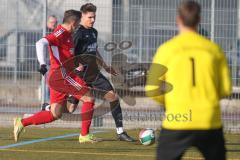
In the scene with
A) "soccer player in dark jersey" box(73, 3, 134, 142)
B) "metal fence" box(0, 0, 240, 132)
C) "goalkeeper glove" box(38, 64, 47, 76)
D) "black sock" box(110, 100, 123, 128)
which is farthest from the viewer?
"metal fence" box(0, 0, 240, 132)

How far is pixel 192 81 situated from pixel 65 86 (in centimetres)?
585

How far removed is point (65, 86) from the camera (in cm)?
1171

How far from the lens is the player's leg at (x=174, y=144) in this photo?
19.8 ft

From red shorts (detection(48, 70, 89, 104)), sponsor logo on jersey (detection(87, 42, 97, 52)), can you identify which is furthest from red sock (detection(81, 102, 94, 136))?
sponsor logo on jersey (detection(87, 42, 97, 52))

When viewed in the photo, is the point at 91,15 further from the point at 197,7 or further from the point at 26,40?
the point at 197,7

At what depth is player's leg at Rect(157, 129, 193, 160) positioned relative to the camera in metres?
6.05

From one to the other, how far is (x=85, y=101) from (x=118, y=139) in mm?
943

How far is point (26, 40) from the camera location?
15.1m

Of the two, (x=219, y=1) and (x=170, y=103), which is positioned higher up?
(x=219, y=1)

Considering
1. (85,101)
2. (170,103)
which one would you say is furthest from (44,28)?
(170,103)

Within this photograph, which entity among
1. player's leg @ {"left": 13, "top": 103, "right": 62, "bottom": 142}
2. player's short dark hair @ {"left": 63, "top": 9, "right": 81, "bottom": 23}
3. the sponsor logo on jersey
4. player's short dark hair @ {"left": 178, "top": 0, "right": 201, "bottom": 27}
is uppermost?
player's short dark hair @ {"left": 63, "top": 9, "right": 81, "bottom": 23}

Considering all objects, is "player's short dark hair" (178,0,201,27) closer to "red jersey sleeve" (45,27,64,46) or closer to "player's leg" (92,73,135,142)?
"red jersey sleeve" (45,27,64,46)

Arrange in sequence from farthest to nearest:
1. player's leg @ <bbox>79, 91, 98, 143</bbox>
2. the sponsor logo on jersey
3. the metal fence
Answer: the metal fence < the sponsor logo on jersey < player's leg @ <bbox>79, 91, 98, 143</bbox>

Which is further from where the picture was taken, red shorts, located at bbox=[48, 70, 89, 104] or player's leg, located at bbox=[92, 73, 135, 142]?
player's leg, located at bbox=[92, 73, 135, 142]
